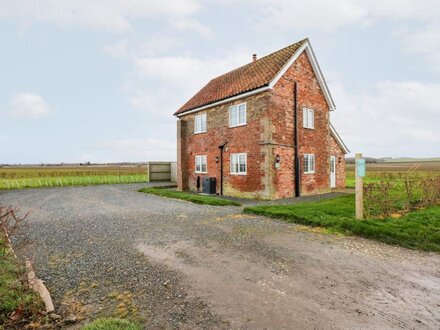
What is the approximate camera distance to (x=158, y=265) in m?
5.36

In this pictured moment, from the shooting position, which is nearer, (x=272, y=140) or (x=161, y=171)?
(x=272, y=140)

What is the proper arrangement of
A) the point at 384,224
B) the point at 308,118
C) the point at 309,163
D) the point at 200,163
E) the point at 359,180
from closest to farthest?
the point at 384,224 < the point at 359,180 < the point at 309,163 < the point at 308,118 < the point at 200,163

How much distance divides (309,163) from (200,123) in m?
8.47

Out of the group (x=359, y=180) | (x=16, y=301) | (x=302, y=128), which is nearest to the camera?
(x=16, y=301)

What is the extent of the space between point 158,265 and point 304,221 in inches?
220

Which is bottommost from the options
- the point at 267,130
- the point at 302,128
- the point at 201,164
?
the point at 201,164

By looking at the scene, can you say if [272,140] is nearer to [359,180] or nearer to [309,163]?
[309,163]

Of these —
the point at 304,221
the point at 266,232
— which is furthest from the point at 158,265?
the point at 304,221

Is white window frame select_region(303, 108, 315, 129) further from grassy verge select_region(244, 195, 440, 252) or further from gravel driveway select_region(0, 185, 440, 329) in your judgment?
gravel driveway select_region(0, 185, 440, 329)

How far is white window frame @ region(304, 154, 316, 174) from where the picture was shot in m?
17.0

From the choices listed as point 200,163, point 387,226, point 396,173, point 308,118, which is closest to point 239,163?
point 200,163

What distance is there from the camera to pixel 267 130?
47.9ft

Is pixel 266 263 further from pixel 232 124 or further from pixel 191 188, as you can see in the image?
pixel 191 188

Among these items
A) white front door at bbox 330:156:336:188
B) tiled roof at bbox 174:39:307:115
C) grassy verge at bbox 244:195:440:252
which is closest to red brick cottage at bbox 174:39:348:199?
tiled roof at bbox 174:39:307:115
